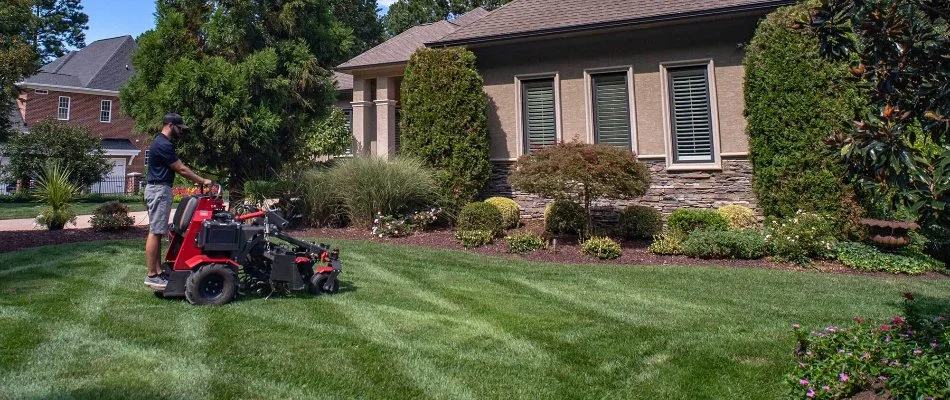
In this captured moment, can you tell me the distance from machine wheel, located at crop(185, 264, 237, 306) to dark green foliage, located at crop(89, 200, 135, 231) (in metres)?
7.09

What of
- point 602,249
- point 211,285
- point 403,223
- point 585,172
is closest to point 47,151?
point 403,223

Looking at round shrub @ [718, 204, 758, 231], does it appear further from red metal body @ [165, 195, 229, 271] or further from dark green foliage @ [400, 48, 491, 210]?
red metal body @ [165, 195, 229, 271]

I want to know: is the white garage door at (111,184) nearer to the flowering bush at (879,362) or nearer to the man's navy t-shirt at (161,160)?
the man's navy t-shirt at (161,160)

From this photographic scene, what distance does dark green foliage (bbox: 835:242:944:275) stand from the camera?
25.8 feet

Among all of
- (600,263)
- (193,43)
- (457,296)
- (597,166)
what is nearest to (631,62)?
(597,166)

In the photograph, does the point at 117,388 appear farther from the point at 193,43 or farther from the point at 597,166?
the point at 193,43

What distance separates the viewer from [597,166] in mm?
8648

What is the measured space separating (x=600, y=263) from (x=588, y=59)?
5.61 metres

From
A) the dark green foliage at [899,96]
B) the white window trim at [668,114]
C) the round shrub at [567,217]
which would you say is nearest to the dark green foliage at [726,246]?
the round shrub at [567,217]

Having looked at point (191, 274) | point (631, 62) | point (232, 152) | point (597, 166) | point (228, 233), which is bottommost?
point (191, 274)

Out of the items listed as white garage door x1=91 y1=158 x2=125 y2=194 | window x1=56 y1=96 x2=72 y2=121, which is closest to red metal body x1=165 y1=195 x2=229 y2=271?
white garage door x1=91 y1=158 x2=125 y2=194

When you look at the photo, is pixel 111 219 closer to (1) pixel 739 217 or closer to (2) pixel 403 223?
(2) pixel 403 223

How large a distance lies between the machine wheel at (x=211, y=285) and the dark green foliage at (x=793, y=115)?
9065mm

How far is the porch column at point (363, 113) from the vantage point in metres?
15.4
